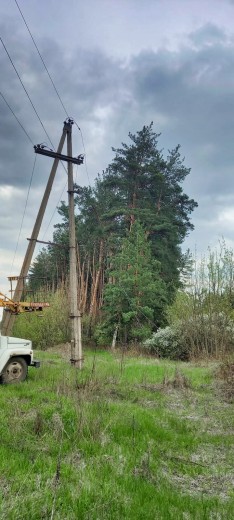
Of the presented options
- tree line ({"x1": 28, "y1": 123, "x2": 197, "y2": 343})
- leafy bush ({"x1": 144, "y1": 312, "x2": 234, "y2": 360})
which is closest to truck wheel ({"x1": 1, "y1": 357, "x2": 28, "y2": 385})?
leafy bush ({"x1": 144, "y1": 312, "x2": 234, "y2": 360})

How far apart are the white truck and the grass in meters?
0.84

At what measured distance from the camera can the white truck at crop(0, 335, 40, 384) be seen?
11.1 m

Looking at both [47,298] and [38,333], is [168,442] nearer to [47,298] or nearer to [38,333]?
[38,333]

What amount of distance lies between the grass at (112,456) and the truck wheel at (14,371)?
82 centimetres

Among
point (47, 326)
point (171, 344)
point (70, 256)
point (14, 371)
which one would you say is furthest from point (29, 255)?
point (47, 326)

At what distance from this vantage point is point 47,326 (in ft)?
103

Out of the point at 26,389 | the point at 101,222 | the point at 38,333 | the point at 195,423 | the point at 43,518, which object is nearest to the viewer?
the point at 43,518

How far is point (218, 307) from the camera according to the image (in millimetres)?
20953

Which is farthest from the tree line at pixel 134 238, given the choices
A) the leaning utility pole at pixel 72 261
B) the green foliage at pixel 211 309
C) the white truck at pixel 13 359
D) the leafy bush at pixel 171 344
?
the white truck at pixel 13 359

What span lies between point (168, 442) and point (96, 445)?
1.42m

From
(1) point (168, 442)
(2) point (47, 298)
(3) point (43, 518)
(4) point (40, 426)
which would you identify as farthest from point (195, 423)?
(2) point (47, 298)

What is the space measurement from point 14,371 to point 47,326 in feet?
66.6

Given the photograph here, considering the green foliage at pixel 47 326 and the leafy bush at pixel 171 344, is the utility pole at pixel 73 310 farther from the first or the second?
the green foliage at pixel 47 326

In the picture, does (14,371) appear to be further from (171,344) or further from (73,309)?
(171,344)
